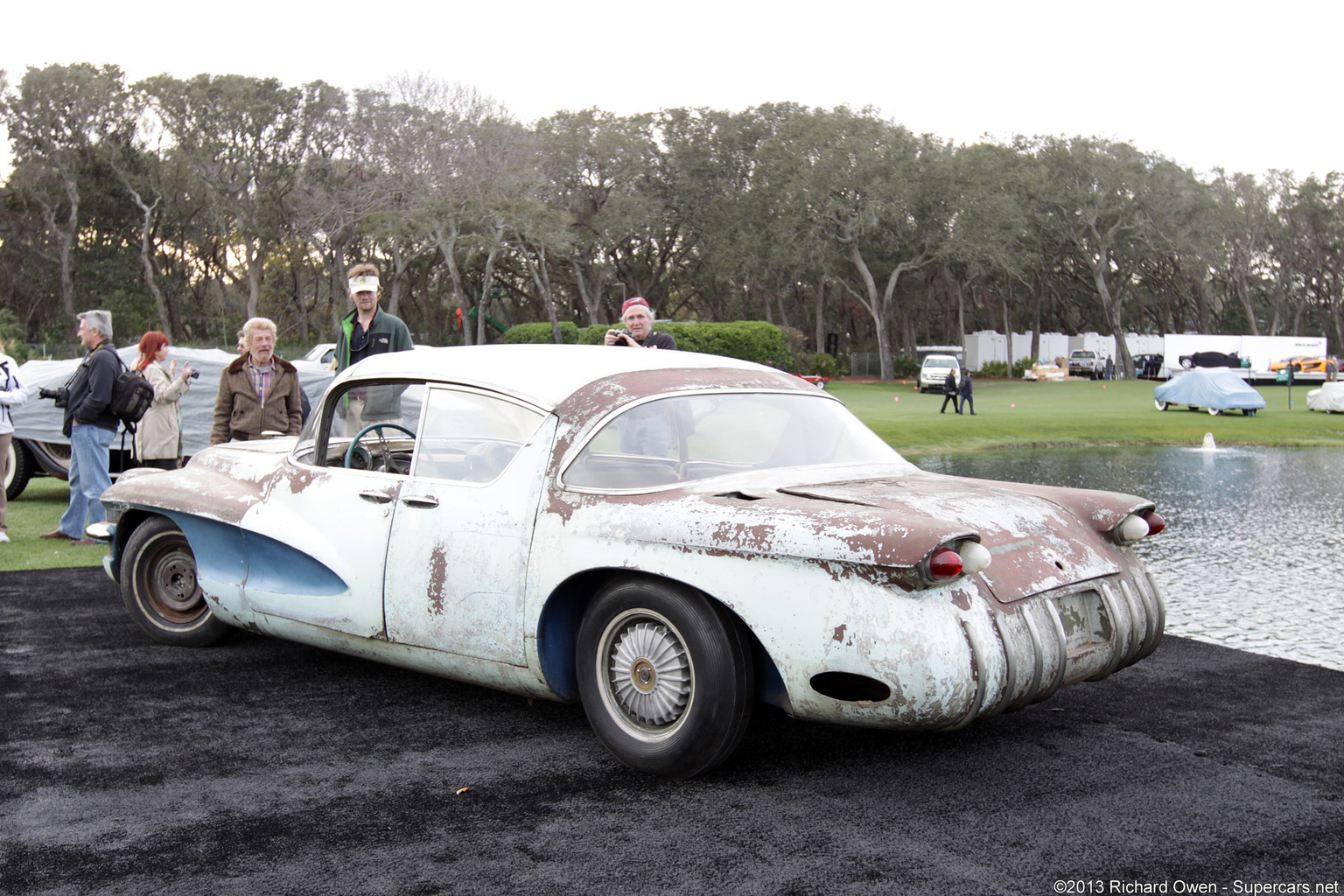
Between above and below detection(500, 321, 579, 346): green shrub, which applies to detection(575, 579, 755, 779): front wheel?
below

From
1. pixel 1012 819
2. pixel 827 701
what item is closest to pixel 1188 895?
pixel 1012 819

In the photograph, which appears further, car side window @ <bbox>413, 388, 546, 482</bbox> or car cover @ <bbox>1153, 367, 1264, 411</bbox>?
car cover @ <bbox>1153, 367, 1264, 411</bbox>

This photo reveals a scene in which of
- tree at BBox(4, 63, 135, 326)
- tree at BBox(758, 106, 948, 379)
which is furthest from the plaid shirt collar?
tree at BBox(4, 63, 135, 326)

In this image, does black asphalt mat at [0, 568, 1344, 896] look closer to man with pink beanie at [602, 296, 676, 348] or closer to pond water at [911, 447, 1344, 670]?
pond water at [911, 447, 1344, 670]

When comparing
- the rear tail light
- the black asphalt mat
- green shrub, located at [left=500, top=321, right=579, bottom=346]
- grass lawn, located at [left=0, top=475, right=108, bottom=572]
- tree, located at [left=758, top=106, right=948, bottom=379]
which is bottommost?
the black asphalt mat

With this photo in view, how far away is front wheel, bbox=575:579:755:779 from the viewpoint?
3756 millimetres

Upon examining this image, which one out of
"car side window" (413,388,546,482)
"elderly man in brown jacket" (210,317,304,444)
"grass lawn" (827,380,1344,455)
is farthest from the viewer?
"grass lawn" (827,380,1344,455)

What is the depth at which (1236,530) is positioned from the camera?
10.8 metres

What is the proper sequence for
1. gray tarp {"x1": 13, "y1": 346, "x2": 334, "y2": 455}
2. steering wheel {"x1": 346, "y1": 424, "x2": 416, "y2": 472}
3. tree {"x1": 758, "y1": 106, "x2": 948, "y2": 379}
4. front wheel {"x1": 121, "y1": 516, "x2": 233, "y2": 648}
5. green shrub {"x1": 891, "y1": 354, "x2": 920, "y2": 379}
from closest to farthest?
1. steering wheel {"x1": 346, "y1": 424, "x2": 416, "y2": 472}
2. front wheel {"x1": 121, "y1": 516, "x2": 233, "y2": 648}
3. gray tarp {"x1": 13, "y1": 346, "x2": 334, "y2": 455}
4. tree {"x1": 758, "y1": 106, "x2": 948, "y2": 379}
5. green shrub {"x1": 891, "y1": 354, "x2": 920, "y2": 379}

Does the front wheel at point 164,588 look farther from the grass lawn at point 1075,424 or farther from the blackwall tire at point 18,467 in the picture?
the grass lawn at point 1075,424

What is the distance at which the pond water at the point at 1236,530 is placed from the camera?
22.0 ft

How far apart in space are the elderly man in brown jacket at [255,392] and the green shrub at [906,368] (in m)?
51.0

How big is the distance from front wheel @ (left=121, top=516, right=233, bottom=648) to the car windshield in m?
2.65

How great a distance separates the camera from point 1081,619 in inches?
160
